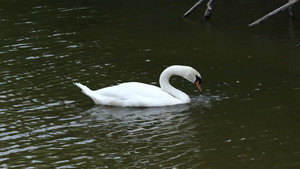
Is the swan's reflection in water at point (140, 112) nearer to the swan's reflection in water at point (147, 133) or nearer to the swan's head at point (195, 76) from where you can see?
the swan's reflection in water at point (147, 133)

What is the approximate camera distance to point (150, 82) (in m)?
15.1

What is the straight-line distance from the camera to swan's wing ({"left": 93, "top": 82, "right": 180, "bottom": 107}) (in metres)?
13.5

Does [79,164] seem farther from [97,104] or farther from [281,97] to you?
[281,97]

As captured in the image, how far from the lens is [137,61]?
17.0 meters

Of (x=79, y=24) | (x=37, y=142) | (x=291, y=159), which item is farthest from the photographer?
(x=79, y=24)

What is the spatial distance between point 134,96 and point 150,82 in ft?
5.16

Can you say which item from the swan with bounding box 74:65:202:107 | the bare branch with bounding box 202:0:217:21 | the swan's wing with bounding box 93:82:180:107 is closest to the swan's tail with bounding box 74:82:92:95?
the swan with bounding box 74:65:202:107

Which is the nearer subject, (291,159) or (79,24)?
(291,159)

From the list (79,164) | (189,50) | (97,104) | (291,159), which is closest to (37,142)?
(79,164)

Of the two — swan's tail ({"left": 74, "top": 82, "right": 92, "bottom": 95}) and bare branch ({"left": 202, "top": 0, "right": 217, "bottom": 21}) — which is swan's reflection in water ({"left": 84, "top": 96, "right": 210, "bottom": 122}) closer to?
swan's tail ({"left": 74, "top": 82, "right": 92, "bottom": 95})

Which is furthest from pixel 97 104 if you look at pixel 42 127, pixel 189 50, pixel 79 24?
pixel 79 24

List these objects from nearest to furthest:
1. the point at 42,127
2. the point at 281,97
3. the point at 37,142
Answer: the point at 37,142, the point at 42,127, the point at 281,97

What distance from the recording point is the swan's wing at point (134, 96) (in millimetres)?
13547

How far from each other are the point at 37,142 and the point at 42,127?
814 millimetres
